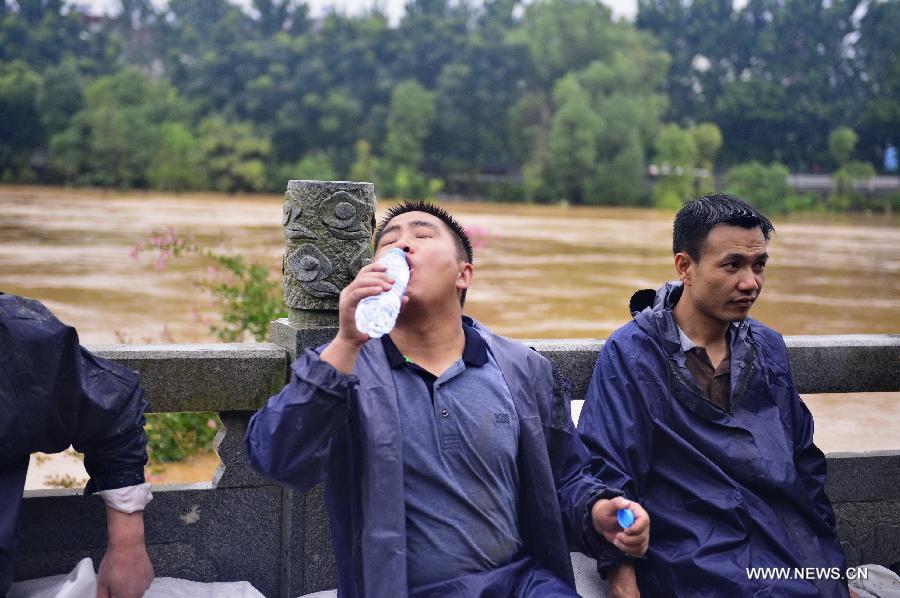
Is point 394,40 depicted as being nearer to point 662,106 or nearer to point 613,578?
point 662,106

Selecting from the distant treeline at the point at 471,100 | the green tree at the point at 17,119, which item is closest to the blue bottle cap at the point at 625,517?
the distant treeline at the point at 471,100

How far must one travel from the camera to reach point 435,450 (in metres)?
2.11

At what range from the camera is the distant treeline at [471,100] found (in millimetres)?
42875

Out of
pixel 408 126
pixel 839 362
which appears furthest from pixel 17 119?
pixel 839 362

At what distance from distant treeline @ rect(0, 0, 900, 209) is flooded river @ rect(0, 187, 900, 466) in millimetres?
8278

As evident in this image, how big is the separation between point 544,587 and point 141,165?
43147 millimetres

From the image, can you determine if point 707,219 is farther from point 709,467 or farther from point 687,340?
point 709,467

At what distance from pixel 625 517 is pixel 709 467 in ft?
1.27

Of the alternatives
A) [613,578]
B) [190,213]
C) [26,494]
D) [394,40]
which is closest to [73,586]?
[26,494]

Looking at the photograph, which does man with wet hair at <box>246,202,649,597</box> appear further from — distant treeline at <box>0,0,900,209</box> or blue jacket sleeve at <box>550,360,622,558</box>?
distant treeline at <box>0,0,900,209</box>

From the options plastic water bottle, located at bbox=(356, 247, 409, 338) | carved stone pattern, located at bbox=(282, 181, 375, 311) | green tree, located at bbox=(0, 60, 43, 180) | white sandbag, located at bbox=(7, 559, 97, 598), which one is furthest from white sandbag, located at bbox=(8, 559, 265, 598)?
green tree, located at bbox=(0, 60, 43, 180)

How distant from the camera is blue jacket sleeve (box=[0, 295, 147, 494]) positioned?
206cm

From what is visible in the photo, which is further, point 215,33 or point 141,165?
point 215,33

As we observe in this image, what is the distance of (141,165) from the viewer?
140 ft
